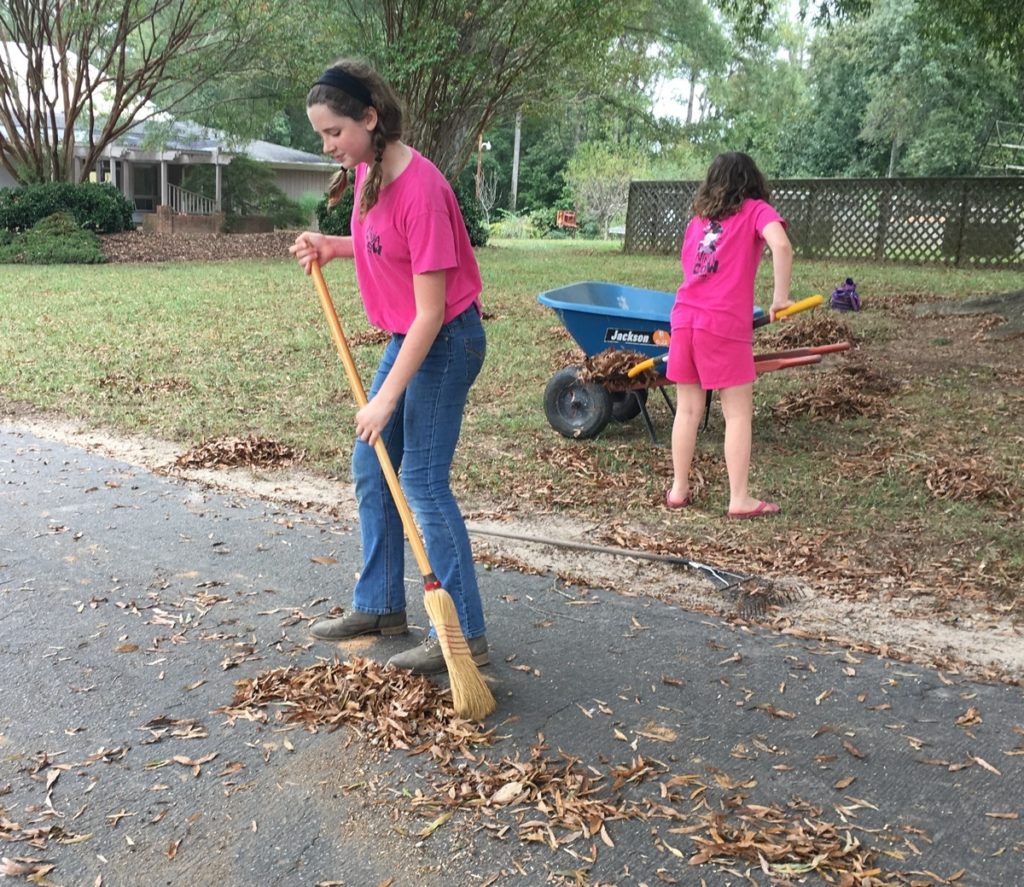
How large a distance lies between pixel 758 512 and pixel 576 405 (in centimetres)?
171

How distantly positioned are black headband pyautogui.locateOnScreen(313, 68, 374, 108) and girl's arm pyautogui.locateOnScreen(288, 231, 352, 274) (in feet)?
2.10

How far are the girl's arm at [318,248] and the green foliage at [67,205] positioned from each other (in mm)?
20426

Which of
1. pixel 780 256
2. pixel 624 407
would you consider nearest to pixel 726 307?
pixel 780 256

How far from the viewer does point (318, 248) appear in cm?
357

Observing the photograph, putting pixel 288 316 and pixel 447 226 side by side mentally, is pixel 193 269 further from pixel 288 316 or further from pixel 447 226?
pixel 447 226

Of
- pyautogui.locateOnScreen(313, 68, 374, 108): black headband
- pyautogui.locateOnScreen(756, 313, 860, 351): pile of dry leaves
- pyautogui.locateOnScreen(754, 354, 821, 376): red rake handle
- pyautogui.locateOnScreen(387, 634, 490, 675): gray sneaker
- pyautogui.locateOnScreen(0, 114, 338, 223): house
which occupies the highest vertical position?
pyautogui.locateOnScreen(0, 114, 338, 223): house

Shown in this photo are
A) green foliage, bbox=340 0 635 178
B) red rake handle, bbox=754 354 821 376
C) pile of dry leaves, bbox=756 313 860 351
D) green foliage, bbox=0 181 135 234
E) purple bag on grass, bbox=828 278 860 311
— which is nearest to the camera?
red rake handle, bbox=754 354 821 376

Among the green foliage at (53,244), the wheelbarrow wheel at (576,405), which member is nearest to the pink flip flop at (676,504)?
the wheelbarrow wheel at (576,405)

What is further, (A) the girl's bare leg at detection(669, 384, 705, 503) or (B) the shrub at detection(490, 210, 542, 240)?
(B) the shrub at detection(490, 210, 542, 240)

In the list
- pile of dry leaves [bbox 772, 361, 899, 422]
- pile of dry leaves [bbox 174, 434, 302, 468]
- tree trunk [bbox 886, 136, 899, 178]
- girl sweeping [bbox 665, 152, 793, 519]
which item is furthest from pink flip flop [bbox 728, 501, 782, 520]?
tree trunk [bbox 886, 136, 899, 178]

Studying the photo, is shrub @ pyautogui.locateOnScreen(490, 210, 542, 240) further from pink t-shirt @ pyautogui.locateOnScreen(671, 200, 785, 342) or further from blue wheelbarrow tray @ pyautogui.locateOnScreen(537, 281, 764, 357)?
pink t-shirt @ pyautogui.locateOnScreen(671, 200, 785, 342)

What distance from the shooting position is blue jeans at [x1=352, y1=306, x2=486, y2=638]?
3.26 meters

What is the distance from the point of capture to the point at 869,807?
2.72m

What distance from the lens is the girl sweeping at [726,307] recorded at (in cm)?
505
